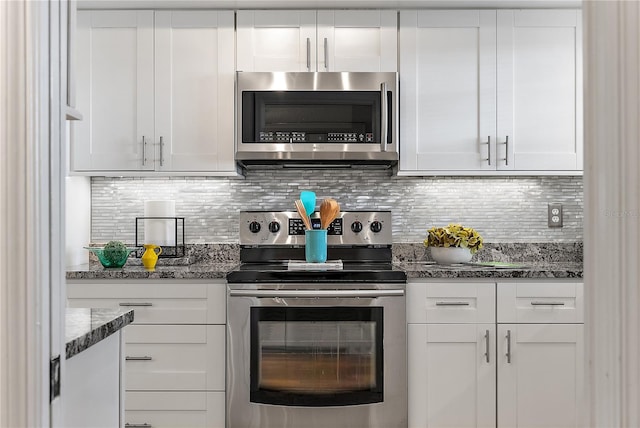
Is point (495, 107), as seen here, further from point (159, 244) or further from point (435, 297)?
point (159, 244)

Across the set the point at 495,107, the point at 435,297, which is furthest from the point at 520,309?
the point at 495,107

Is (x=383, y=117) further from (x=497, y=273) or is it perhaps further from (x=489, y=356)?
(x=489, y=356)

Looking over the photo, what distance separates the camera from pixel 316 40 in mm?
2697

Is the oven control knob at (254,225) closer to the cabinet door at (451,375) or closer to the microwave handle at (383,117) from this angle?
the microwave handle at (383,117)

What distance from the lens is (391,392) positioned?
2361 millimetres

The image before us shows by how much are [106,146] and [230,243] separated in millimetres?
821

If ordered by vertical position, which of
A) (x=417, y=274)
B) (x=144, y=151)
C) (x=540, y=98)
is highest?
(x=540, y=98)

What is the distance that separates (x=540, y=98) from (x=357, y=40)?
3.17 feet

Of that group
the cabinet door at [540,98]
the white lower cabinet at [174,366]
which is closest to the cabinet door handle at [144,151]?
the white lower cabinet at [174,366]

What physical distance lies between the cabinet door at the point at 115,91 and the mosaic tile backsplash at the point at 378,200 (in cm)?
33

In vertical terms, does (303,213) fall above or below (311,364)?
above
